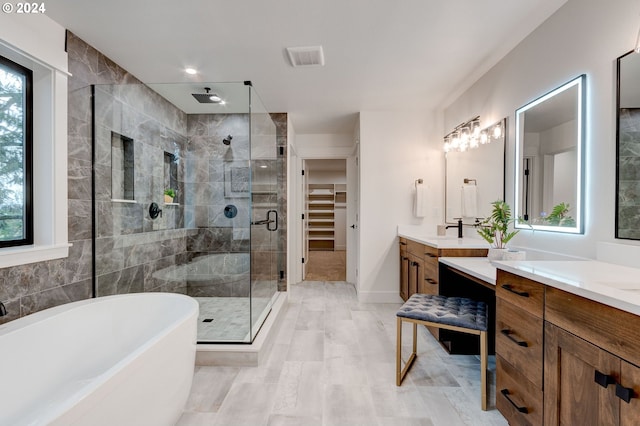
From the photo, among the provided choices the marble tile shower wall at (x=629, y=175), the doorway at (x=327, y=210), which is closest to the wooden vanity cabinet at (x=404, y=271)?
the marble tile shower wall at (x=629, y=175)

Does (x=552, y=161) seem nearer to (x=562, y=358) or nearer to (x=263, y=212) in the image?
(x=562, y=358)

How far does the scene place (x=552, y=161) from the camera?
1811mm

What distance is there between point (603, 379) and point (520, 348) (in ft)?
1.43

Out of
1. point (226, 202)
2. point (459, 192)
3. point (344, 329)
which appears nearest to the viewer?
point (344, 329)

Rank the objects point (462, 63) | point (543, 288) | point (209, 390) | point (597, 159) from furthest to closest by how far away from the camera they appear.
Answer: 1. point (462, 63)
2. point (209, 390)
3. point (597, 159)
4. point (543, 288)

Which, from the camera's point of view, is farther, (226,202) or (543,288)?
(226,202)

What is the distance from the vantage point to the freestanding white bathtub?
3.22 ft

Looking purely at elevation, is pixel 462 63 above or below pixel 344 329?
above

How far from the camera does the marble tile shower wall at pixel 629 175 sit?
1306 mm

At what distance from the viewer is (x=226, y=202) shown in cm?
339

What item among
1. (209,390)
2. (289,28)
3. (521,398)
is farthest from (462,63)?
(209,390)

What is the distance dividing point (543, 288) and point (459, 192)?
6.93 ft

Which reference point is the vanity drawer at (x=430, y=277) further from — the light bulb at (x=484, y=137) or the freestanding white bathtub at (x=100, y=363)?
the freestanding white bathtub at (x=100, y=363)

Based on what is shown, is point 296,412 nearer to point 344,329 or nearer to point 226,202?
point 344,329
